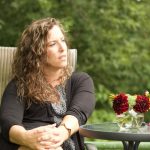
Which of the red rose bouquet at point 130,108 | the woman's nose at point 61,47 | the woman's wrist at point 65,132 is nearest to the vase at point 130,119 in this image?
the red rose bouquet at point 130,108

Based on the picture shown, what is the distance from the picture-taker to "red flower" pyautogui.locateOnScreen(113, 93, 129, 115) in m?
3.86

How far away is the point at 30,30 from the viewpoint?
13.2 ft

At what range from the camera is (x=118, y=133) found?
12.1 feet

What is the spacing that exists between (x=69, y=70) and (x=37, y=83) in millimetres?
236

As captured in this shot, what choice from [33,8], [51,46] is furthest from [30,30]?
[33,8]

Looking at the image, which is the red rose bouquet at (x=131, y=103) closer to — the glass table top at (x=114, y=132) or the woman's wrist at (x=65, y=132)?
the glass table top at (x=114, y=132)

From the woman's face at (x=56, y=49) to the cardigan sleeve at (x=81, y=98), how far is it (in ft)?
0.55

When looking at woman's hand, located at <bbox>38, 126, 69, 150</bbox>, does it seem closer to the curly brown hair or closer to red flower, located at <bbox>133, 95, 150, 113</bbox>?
the curly brown hair

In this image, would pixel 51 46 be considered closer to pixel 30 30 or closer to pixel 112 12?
pixel 30 30

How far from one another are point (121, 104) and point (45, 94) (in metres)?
0.42

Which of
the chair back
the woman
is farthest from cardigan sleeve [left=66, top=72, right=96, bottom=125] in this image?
the chair back

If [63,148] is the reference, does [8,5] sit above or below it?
above

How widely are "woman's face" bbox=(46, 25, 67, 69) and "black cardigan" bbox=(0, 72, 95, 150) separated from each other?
6.7 inches

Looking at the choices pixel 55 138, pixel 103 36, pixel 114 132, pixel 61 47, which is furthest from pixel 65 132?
pixel 103 36
